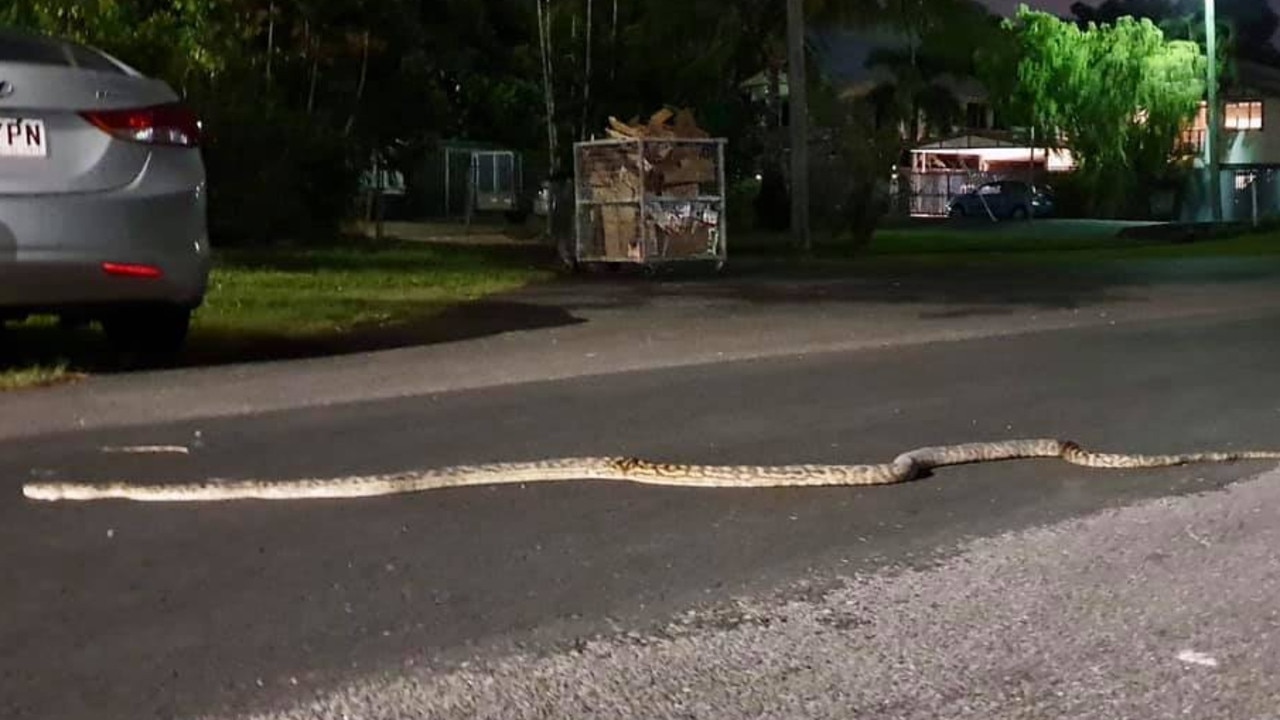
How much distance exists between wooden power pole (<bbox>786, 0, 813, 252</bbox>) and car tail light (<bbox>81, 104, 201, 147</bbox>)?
1638 centimetres

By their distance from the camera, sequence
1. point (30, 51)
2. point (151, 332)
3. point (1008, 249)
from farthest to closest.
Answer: point (1008, 249) → point (151, 332) → point (30, 51)

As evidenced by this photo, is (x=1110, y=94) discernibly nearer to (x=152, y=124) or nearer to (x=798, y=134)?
(x=798, y=134)

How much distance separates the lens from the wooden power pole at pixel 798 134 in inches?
971

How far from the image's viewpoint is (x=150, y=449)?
22.3 ft

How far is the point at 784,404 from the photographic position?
8.18m

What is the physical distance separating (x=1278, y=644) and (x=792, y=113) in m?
21.5

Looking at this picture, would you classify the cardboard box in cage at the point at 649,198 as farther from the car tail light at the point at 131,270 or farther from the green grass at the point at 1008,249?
the car tail light at the point at 131,270

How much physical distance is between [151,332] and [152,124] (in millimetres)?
1625

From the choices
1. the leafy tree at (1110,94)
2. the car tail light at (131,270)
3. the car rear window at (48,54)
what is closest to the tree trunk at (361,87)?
the car rear window at (48,54)

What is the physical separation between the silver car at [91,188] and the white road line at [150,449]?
147 cm

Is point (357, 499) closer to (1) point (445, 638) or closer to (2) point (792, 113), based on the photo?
(1) point (445, 638)

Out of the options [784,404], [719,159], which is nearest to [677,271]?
[719,159]

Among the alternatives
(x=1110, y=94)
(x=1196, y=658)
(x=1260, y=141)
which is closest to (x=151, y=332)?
(x=1196, y=658)

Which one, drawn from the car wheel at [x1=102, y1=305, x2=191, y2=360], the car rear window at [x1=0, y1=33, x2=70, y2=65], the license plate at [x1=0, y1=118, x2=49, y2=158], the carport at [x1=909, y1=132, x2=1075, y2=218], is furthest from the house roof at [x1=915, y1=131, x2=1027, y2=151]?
the license plate at [x1=0, y1=118, x2=49, y2=158]
